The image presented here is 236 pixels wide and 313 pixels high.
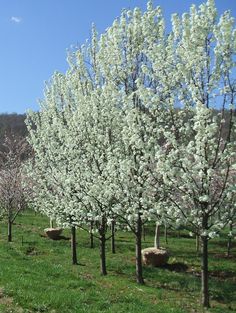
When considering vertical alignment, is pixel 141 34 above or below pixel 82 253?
above

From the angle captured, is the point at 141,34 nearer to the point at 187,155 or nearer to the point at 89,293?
the point at 187,155

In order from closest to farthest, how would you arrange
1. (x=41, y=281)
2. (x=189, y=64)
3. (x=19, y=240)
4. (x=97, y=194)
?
(x=189, y=64) < (x=41, y=281) < (x=97, y=194) < (x=19, y=240)

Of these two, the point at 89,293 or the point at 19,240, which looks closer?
A: the point at 89,293

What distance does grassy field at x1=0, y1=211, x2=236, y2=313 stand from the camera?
1534 centimetres

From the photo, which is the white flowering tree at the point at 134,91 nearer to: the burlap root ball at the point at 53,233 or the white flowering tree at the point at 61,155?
the white flowering tree at the point at 61,155

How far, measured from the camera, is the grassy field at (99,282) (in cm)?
1534

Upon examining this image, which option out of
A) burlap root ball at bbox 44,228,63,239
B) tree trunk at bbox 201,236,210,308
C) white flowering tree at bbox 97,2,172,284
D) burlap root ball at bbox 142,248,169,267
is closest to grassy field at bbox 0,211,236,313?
tree trunk at bbox 201,236,210,308

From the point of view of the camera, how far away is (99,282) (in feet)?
67.7

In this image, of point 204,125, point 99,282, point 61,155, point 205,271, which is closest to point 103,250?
point 99,282

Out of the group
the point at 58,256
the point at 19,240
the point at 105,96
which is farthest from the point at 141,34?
the point at 19,240

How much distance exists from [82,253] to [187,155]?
16626 mm

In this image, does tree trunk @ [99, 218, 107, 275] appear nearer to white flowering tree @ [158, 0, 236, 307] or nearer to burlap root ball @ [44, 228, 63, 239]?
white flowering tree @ [158, 0, 236, 307]

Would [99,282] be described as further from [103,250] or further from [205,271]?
[205,271]

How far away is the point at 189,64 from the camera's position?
52.0 feet
